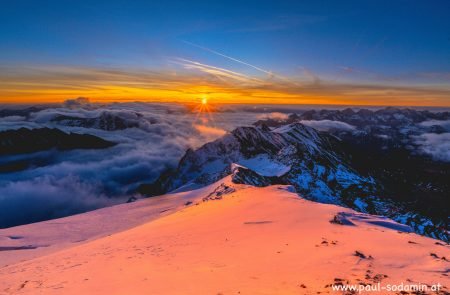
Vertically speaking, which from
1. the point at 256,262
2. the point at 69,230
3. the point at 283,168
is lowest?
the point at 283,168

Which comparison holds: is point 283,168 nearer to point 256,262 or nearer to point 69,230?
point 69,230

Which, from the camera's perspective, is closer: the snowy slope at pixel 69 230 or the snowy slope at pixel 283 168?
the snowy slope at pixel 69 230

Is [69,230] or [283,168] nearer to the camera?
[69,230]

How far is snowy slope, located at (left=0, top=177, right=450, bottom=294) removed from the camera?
453 inches

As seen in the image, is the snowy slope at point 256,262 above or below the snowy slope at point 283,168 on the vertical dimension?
above

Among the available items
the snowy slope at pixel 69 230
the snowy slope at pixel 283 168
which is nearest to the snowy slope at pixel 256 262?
the snowy slope at pixel 69 230

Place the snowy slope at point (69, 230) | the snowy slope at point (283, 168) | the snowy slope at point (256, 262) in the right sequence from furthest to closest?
the snowy slope at point (283, 168)
the snowy slope at point (69, 230)
the snowy slope at point (256, 262)

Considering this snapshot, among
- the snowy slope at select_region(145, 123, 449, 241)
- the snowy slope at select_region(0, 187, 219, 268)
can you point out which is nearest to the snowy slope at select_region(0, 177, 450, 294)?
the snowy slope at select_region(0, 187, 219, 268)

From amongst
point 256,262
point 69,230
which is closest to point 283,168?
point 69,230

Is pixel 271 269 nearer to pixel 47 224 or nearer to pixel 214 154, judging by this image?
pixel 47 224

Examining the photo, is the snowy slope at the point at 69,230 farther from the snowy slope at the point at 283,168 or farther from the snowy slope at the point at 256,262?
the snowy slope at the point at 283,168

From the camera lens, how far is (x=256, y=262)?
48.6ft

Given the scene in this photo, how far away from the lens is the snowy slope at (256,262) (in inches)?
453

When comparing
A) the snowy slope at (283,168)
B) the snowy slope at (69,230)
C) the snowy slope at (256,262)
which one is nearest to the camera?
the snowy slope at (256,262)
